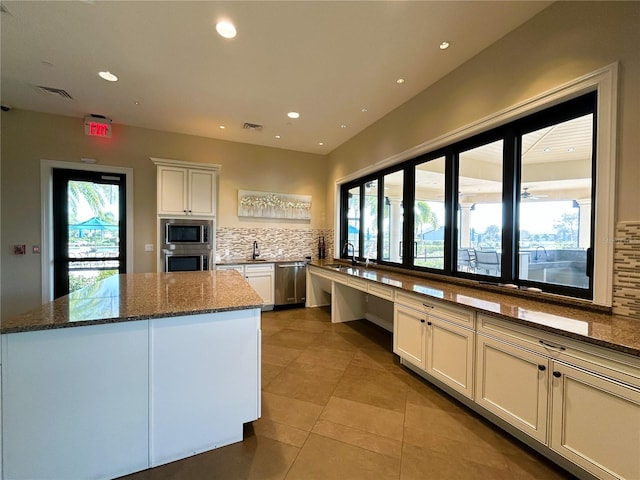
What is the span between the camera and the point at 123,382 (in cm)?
150

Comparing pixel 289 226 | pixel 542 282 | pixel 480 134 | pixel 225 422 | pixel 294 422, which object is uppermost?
pixel 480 134

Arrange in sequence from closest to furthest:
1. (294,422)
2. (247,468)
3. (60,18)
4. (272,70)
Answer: (247,468), (294,422), (60,18), (272,70)

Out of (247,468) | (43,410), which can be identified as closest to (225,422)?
(247,468)

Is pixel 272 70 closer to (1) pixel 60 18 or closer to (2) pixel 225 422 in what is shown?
(1) pixel 60 18

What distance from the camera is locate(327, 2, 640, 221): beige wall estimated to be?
162 centimetres

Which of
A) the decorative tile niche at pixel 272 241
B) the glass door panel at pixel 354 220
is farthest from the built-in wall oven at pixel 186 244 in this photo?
the glass door panel at pixel 354 220

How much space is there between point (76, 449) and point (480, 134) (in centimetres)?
381

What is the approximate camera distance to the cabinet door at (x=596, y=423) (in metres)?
1.25

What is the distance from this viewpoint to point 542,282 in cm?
217

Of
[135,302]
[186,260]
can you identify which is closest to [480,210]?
[135,302]

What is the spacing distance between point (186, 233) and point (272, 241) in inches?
63.4

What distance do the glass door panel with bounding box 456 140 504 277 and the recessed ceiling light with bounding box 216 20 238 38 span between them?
2516mm

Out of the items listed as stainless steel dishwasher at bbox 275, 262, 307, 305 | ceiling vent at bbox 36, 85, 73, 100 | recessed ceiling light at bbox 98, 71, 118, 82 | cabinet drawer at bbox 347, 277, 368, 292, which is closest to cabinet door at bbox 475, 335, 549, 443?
cabinet drawer at bbox 347, 277, 368, 292

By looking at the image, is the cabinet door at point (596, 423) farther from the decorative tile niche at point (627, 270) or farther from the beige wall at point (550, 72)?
the beige wall at point (550, 72)
